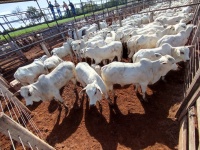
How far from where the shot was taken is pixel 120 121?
5160mm

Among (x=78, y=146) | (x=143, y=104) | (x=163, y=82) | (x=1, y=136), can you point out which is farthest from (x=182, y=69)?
(x=1, y=136)

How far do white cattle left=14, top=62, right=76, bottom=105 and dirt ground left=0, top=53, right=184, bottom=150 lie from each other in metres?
0.79

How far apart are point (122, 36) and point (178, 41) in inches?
133

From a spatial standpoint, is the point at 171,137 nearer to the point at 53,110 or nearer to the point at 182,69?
the point at 182,69

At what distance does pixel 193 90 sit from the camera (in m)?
3.56

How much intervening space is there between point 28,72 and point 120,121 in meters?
4.80

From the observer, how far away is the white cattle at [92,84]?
4.96m

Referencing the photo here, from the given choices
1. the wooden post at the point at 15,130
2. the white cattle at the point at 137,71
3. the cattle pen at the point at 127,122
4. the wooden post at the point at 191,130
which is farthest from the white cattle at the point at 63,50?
the wooden post at the point at 191,130

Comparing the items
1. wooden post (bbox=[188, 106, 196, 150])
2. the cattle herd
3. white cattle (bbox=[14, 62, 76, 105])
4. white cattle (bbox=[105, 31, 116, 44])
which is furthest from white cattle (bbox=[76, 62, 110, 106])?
white cattle (bbox=[105, 31, 116, 44])

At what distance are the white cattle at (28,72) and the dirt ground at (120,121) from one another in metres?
1.47

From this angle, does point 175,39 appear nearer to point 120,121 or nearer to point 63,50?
point 120,121

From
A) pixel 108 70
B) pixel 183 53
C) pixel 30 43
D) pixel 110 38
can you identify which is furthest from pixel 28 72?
pixel 30 43

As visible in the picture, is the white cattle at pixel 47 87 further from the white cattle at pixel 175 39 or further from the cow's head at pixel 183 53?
the white cattle at pixel 175 39

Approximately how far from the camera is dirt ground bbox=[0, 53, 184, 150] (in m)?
4.49
